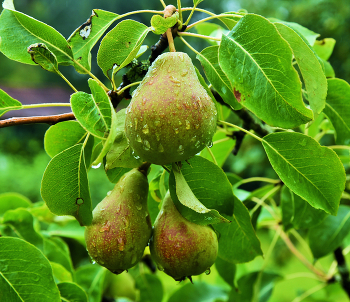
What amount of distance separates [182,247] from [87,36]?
44 cm

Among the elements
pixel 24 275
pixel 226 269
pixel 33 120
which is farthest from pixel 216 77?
pixel 226 269

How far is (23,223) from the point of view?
0.87 m

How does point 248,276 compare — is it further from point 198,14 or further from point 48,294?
point 198,14

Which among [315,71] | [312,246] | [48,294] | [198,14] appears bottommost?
[198,14]

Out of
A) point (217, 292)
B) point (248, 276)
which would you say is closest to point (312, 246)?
point (248, 276)

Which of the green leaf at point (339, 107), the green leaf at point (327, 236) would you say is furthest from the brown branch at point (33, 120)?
the green leaf at point (327, 236)

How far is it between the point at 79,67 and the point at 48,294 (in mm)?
410

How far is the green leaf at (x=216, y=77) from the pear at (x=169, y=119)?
110 millimetres

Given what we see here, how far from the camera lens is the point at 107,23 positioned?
689 millimetres

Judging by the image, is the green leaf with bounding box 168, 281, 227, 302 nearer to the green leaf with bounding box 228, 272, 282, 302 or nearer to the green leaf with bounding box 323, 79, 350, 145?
the green leaf with bounding box 228, 272, 282, 302

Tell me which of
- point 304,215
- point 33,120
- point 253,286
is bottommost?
point 253,286

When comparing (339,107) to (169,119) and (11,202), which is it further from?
(11,202)

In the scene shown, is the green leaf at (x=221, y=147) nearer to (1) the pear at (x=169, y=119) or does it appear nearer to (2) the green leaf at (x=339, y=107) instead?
(2) the green leaf at (x=339, y=107)

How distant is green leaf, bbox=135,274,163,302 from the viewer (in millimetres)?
1191
